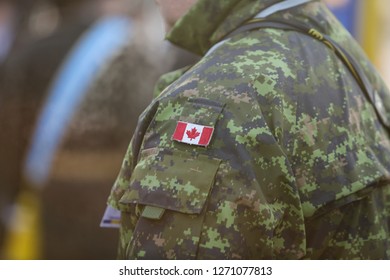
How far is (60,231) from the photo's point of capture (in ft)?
13.1

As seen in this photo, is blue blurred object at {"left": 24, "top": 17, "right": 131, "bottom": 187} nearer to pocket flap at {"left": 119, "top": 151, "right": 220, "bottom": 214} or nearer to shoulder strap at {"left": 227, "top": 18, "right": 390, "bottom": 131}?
shoulder strap at {"left": 227, "top": 18, "right": 390, "bottom": 131}

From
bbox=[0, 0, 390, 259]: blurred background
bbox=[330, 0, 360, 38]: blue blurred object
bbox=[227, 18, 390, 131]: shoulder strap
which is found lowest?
bbox=[0, 0, 390, 259]: blurred background

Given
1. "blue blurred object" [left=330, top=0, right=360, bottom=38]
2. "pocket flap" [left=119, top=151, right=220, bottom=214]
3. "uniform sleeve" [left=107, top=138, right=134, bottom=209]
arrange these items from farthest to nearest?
"blue blurred object" [left=330, top=0, right=360, bottom=38] < "uniform sleeve" [left=107, top=138, right=134, bottom=209] < "pocket flap" [left=119, top=151, right=220, bottom=214]

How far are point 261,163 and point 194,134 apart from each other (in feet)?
0.47

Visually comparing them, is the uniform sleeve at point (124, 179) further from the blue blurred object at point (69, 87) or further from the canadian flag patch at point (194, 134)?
the blue blurred object at point (69, 87)

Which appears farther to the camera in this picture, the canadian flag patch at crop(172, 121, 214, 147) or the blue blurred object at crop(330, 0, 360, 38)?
the blue blurred object at crop(330, 0, 360, 38)

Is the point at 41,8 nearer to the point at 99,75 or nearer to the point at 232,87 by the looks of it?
the point at 99,75

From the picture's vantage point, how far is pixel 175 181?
6.06 feet
